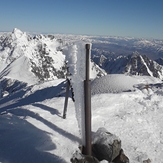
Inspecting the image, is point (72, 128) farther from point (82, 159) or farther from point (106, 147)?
point (82, 159)

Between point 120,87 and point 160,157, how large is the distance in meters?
10.2

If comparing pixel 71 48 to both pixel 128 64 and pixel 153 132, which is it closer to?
pixel 153 132

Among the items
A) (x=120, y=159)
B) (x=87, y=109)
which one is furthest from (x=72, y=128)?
(x=120, y=159)

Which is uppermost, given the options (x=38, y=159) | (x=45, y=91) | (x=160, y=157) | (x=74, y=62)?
(x=74, y=62)

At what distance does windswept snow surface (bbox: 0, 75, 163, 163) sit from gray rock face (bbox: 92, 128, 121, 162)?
697 millimetres

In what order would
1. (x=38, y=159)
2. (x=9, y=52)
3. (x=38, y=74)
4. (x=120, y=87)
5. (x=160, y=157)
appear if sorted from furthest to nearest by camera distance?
(x=9, y=52) < (x=38, y=74) < (x=120, y=87) < (x=160, y=157) < (x=38, y=159)

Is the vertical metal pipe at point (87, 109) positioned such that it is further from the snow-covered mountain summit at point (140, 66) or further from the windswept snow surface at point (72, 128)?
the snow-covered mountain summit at point (140, 66)

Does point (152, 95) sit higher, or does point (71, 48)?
point (71, 48)

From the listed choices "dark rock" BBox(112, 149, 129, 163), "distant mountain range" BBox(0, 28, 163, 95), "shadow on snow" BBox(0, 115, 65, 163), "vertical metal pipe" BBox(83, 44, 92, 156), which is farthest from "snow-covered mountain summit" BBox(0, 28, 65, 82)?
"dark rock" BBox(112, 149, 129, 163)

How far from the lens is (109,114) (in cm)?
1197

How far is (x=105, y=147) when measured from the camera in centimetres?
725

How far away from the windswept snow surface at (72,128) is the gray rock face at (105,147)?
70 centimetres

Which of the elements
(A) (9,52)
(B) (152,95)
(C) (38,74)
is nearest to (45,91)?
(B) (152,95)

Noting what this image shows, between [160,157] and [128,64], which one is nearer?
[160,157]
